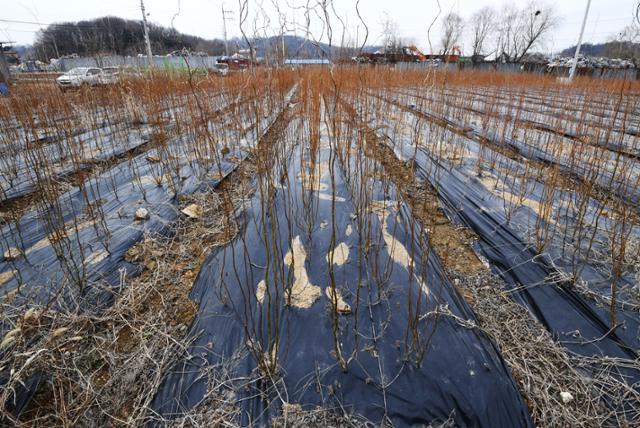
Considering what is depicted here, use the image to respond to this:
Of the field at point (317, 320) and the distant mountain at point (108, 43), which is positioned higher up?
the distant mountain at point (108, 43)

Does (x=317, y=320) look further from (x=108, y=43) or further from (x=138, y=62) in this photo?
(x=108, y=43)

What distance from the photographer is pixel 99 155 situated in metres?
3.82

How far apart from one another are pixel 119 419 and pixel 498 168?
12.5 ft

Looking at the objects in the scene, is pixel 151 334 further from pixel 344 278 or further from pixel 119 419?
pixel 344 278

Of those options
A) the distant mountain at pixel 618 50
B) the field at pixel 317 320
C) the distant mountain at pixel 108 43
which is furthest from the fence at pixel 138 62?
the distant mountain at pixel 618 50

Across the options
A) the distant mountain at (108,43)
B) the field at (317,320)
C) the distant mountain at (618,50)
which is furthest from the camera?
the distant mountain at (618,50)

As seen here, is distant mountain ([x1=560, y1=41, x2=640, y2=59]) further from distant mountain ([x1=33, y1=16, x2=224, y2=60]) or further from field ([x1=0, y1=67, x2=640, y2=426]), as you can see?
distant mountain ([x1=33, y1=16, x2=224, y2=60])

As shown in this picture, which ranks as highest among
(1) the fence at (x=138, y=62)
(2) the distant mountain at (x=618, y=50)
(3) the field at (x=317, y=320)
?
(2) the distant mountain at (x=618, y=50)

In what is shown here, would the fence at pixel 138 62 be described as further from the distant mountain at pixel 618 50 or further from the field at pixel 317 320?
the distant mountain at pixel 618 50

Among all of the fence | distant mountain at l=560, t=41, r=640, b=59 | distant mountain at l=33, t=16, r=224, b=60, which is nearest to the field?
the fence

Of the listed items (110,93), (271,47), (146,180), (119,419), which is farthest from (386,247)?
(110,93)

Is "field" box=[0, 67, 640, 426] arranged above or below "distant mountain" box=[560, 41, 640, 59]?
below

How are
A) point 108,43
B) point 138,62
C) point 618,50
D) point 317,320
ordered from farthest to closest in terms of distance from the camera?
point 108,43 < point 138,62 < point 618,50 < point 317,320

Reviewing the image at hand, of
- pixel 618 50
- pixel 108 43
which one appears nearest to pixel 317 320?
pixel 618 50
